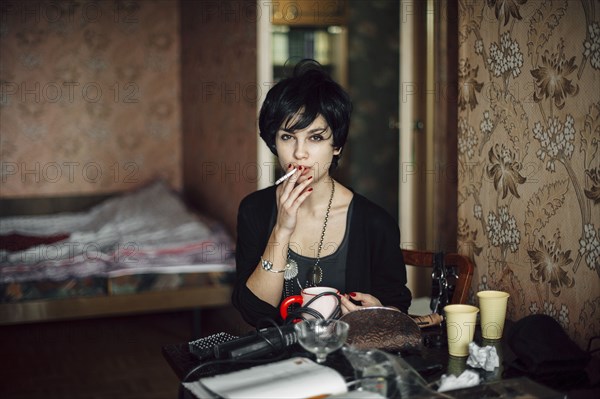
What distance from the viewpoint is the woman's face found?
169 centimetres

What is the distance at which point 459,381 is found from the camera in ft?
3.84

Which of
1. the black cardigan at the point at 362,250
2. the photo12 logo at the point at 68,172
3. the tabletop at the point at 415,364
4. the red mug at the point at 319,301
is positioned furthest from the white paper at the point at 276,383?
the photo12 logo at the point at 68,172

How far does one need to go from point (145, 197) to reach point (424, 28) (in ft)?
8.17

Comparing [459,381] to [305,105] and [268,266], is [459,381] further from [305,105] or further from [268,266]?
[305,105]

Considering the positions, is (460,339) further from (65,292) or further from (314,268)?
(65,292)

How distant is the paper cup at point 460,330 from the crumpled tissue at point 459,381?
0.56 feet

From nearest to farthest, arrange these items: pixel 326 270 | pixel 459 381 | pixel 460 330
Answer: pixel 459 381
pixel 460 330
pixel 326 270

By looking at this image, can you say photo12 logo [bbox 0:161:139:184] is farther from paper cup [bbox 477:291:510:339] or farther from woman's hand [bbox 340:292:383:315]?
paper cup [bbox 477:291:510:339]

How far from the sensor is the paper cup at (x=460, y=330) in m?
1.38

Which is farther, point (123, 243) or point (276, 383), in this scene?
point (123, 243)

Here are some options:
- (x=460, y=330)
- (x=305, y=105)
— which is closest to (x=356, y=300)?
(x=460, y=330)

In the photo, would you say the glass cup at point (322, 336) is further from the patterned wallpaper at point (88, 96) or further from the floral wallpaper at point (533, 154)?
the patterned wallpaper at point (88, 96)

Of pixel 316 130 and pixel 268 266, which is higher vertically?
pixel 316 130

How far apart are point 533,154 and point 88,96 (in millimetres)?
4387
